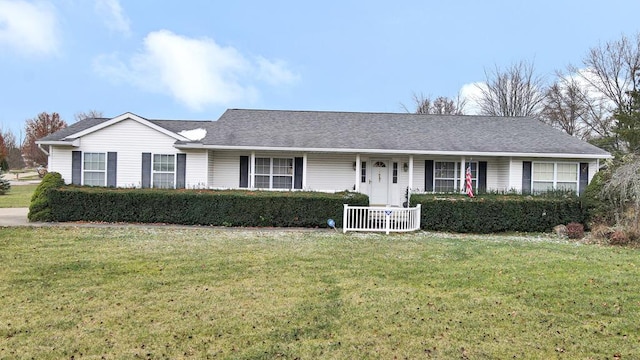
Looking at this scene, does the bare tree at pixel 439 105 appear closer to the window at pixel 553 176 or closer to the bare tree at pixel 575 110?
the bare tree at pixel 575 110

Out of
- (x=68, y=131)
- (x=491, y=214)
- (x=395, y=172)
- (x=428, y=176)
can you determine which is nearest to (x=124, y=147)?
(x=68, y=131)

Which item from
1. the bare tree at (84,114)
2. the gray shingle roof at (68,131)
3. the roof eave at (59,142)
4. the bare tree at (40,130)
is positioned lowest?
the roof eave at (59,142)

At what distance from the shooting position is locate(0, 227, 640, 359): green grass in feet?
12.9

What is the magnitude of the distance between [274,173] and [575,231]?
1106 cm

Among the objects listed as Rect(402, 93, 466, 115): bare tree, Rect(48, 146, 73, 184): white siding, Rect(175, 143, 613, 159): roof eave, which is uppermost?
Rect(402, 93, 466, 115): bare tree

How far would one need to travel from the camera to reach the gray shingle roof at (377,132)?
15.8m

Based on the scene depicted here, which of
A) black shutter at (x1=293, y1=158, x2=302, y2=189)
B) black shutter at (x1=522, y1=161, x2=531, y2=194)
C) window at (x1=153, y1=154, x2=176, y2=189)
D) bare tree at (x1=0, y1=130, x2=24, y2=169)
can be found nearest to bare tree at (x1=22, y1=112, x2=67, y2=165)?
bare tree at (x1=0, y1=130, x2=24, y2=169)

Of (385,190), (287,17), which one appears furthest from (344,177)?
(287,17)

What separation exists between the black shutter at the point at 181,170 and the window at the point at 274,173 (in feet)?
9.47

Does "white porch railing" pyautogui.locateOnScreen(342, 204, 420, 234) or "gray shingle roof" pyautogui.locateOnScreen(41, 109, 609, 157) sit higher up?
"gray shingle roof" pyautogui.locateOnScreen(41, 109, 609, 157)

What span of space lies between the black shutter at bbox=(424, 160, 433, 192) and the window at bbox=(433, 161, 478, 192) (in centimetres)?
15

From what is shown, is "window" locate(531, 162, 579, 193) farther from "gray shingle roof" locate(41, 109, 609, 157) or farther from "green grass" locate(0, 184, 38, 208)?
"green grass" locate(0, 184, 38, 208)

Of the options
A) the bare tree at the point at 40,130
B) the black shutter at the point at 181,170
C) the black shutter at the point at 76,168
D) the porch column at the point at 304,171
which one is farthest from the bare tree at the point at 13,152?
the porch column at the point at 304,171

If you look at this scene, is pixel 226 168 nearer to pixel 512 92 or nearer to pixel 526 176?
pixel 526 176
